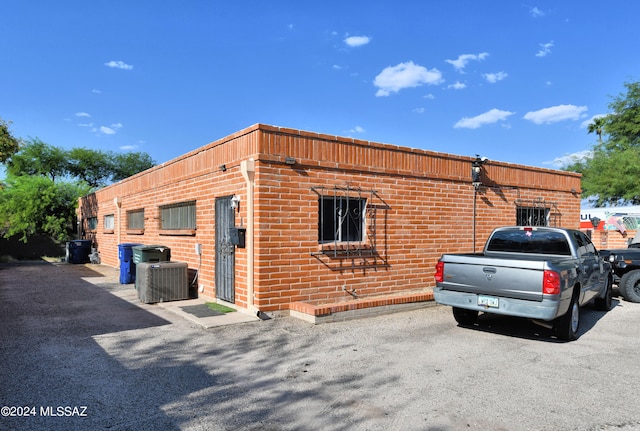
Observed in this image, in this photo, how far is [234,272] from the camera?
28.6 ft

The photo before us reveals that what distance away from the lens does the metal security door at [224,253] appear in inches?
348

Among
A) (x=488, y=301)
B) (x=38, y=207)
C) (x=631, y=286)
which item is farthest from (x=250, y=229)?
(x=38, y=207)

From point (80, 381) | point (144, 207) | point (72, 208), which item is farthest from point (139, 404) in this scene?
point (72, 208)

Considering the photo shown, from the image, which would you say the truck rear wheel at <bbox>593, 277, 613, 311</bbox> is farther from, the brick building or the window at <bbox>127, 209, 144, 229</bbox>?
the window at <bbox>127, 209, 144, 229</bbox>

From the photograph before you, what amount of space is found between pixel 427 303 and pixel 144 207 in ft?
32.3

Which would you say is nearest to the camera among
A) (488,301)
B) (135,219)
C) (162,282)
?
(488,301)

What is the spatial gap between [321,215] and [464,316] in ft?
10.7

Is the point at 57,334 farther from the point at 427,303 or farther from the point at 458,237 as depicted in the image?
the point at 458,237

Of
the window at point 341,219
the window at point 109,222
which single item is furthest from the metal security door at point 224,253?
the window at point 109,222

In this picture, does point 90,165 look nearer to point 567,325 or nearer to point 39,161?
point 39,161

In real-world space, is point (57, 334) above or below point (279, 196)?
below

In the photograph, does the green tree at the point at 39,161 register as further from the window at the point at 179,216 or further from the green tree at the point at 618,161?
the green tree at the point at 618,161

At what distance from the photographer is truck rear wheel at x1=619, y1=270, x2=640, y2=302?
10266mm

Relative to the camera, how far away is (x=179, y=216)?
Answer: 1163 centimetres
